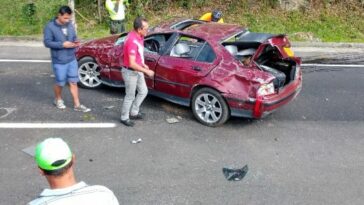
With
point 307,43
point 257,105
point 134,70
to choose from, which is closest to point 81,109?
point 134,70

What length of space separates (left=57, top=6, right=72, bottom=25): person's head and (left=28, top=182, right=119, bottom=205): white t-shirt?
4.57 m

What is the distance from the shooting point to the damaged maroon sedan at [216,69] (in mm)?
6734

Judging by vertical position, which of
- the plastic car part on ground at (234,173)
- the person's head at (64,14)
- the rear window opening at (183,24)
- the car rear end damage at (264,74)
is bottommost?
the plastic car part on ground at (234,173)

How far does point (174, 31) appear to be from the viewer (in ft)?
24.3

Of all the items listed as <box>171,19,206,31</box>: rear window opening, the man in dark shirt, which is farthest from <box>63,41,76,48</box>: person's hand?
<box>171,19,206,31</box>: rear window opening

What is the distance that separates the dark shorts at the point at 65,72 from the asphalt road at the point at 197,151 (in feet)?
1.79

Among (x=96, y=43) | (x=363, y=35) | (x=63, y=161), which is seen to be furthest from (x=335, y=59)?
(x=63, y=161)

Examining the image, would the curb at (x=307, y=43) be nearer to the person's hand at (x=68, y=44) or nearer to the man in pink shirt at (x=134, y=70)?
the person's hand at (x=68, y=44)

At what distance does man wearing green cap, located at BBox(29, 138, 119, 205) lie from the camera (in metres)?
2.49

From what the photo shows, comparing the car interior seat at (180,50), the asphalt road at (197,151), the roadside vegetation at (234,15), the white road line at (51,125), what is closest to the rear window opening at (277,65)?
the asphalt road at (197,151)

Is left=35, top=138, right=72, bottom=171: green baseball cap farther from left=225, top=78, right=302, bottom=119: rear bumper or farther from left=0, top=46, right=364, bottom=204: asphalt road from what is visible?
left=225, top=78, right=302, bottom=119: rear bumper

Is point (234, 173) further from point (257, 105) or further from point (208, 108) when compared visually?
point (208, 108)

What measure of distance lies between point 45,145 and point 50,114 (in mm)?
4953

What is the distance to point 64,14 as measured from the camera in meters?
6.68
